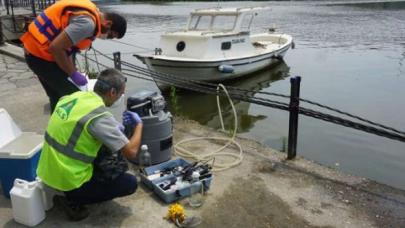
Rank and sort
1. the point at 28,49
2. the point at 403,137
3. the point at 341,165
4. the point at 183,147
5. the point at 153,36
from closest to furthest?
the point at 28,49, the point at 403,137, the point at 183,147, the point at 341,165, the point at 153,36

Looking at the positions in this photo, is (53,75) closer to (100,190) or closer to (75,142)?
(75,142)

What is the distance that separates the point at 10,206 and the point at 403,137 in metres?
3.87

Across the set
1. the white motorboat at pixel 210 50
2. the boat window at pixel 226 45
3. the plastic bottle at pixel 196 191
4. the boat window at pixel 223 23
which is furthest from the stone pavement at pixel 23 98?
the boat window at pixel 223 23

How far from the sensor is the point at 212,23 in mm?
13133

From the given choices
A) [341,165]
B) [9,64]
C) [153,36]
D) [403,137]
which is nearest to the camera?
[403,137]

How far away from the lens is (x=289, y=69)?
53.6 ft

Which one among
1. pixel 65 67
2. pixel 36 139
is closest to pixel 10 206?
pixel 36 139

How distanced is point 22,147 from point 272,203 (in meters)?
2.38

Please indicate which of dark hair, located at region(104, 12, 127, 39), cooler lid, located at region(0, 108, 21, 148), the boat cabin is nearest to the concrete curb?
the boat cabin

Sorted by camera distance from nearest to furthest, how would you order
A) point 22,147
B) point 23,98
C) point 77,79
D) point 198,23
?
point 22,147
point 77,79
point 23,98
point 198,23

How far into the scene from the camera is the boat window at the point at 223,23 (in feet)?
42.9

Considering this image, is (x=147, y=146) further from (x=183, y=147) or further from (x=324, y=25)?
(x=324, y=25)

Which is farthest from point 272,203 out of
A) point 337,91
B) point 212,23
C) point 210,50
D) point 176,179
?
point 212,23

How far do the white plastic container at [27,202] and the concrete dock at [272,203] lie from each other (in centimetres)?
9
